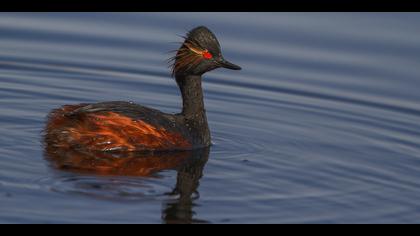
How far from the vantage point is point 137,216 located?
36.8 feet

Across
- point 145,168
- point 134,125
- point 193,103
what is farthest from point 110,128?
point 193,103

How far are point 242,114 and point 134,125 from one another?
2.36 metres

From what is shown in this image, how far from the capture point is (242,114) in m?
15.9

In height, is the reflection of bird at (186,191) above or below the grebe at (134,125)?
below

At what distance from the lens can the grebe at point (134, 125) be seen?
13766mm

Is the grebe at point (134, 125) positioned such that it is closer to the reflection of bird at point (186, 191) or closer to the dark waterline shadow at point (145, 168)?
the dark waterline shadow at point (145, 168)

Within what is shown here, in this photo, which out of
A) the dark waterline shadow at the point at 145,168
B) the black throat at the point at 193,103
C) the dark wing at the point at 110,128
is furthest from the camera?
the black throat at the point at 193,103

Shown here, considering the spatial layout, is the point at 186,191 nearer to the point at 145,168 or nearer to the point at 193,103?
the point at 145,168

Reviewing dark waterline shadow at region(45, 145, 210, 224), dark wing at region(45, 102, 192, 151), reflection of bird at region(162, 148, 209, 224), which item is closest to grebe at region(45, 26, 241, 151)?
dark wing at region(45, 102, 192, 151)

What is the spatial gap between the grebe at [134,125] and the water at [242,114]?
313 millimetres

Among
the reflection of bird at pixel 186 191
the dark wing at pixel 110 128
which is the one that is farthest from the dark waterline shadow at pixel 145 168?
the dark wing at pixel 110 128

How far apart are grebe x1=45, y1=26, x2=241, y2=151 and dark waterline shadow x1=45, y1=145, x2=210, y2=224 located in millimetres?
110

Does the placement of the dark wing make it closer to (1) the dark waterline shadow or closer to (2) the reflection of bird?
(1) the dark waterline shadow

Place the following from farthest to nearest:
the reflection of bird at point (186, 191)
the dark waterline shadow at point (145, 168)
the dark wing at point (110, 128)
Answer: the dark wing at point (110, 128)
the dark waterline shadow at point (145, 168)
the reflection of bird at point (186, 191)
